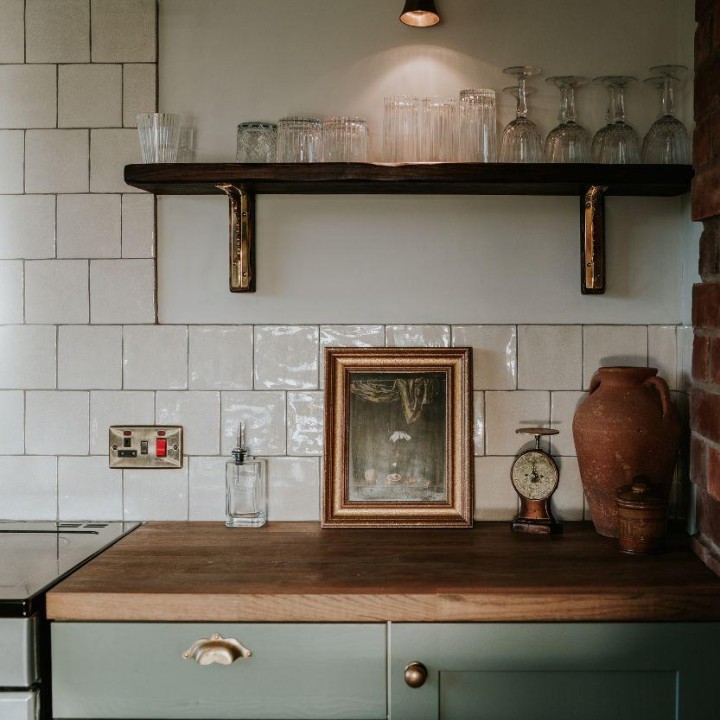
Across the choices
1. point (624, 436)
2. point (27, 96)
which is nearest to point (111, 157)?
point (27, 96)

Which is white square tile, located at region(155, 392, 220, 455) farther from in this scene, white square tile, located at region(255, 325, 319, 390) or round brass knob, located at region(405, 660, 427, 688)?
round brass knob, located at region(405, 660, 427, 688)

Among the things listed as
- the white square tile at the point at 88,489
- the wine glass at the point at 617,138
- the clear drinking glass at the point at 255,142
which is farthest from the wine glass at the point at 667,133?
the white square tile at the point at 88,489

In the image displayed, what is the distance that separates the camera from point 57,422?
2.06m

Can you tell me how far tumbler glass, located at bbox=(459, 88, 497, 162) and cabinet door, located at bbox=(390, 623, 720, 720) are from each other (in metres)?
1.10

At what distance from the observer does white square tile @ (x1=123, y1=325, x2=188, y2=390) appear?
6.72 ft

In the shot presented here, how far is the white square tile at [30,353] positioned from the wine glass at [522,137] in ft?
4.20

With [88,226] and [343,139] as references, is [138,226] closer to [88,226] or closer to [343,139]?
[88,226]

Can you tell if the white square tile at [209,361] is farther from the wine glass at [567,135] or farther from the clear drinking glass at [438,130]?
the wine glass at [567,135]

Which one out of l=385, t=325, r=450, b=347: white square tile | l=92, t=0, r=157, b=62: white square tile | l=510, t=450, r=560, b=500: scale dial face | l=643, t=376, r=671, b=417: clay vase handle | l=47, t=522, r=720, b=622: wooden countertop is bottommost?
l=47, t=522, r=720, b=622: wooden countertop

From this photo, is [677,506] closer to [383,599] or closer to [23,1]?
[383,599]

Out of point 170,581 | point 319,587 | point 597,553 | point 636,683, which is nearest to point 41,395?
point 170,581

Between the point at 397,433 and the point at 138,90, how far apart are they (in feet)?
3.72

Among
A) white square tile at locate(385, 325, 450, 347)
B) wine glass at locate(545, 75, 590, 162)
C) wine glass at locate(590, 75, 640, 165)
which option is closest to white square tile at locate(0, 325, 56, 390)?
white square tile at locate(385, 325, 450, 347)

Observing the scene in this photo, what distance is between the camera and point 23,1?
2047 mm
